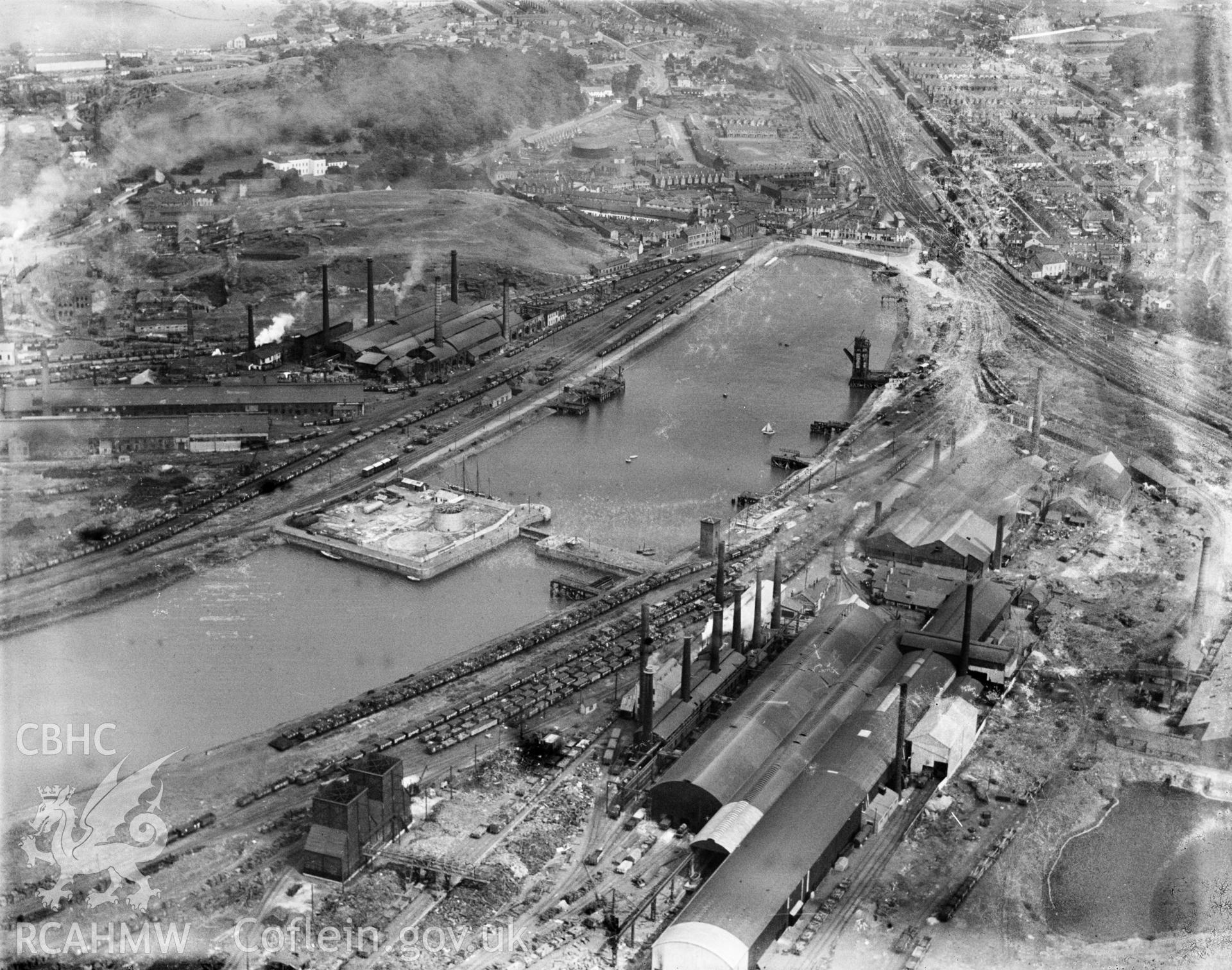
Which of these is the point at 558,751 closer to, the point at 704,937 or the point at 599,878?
the point at 599,878

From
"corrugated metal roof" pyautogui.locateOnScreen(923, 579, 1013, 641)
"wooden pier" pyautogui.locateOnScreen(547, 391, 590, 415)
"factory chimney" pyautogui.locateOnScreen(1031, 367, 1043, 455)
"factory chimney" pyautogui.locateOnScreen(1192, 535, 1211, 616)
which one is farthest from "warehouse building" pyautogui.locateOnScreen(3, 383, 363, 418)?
"factory chimney" pyautogui.locateOnScreen(1192, 535, 1211, 616)

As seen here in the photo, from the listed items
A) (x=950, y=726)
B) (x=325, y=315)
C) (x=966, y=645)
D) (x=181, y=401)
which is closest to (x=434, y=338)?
(x=325, y=315)

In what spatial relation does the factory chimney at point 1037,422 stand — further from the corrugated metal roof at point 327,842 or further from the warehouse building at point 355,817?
the corrugated metal roof at point 327,842

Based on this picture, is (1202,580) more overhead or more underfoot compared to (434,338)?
more underfoot

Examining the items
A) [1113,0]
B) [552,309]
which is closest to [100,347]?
[552,309]

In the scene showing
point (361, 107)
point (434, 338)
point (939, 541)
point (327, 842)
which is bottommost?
point (327, 842)

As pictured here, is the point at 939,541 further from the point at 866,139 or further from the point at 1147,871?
the point at 866,139

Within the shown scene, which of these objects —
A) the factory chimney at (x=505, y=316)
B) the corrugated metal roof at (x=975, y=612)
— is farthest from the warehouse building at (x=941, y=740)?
the factory chimney at (x=505, y=316)

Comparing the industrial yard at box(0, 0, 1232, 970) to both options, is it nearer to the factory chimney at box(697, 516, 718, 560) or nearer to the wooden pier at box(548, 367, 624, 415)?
the factory chimney at box(697, 516, 718, 560)
